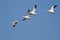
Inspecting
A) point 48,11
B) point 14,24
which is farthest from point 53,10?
point 14,24

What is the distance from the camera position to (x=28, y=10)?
37.9 meters

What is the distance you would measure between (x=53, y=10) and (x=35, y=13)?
136 centimetres

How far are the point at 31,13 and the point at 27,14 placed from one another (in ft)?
0.90

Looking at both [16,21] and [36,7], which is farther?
[16,21]

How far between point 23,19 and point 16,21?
1827 millimetres

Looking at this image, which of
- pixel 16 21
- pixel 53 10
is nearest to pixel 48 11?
pixel 53 10

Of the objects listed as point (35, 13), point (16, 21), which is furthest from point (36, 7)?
point (16, 21)

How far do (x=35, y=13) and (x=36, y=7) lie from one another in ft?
1.53

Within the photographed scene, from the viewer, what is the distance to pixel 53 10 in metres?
38.0

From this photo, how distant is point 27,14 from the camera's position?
124 ft

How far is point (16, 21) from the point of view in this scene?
130ft

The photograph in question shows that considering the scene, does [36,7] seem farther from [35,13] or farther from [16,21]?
[16,21]

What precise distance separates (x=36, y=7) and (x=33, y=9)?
3.36 feet

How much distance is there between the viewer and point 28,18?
37969 millimetres
